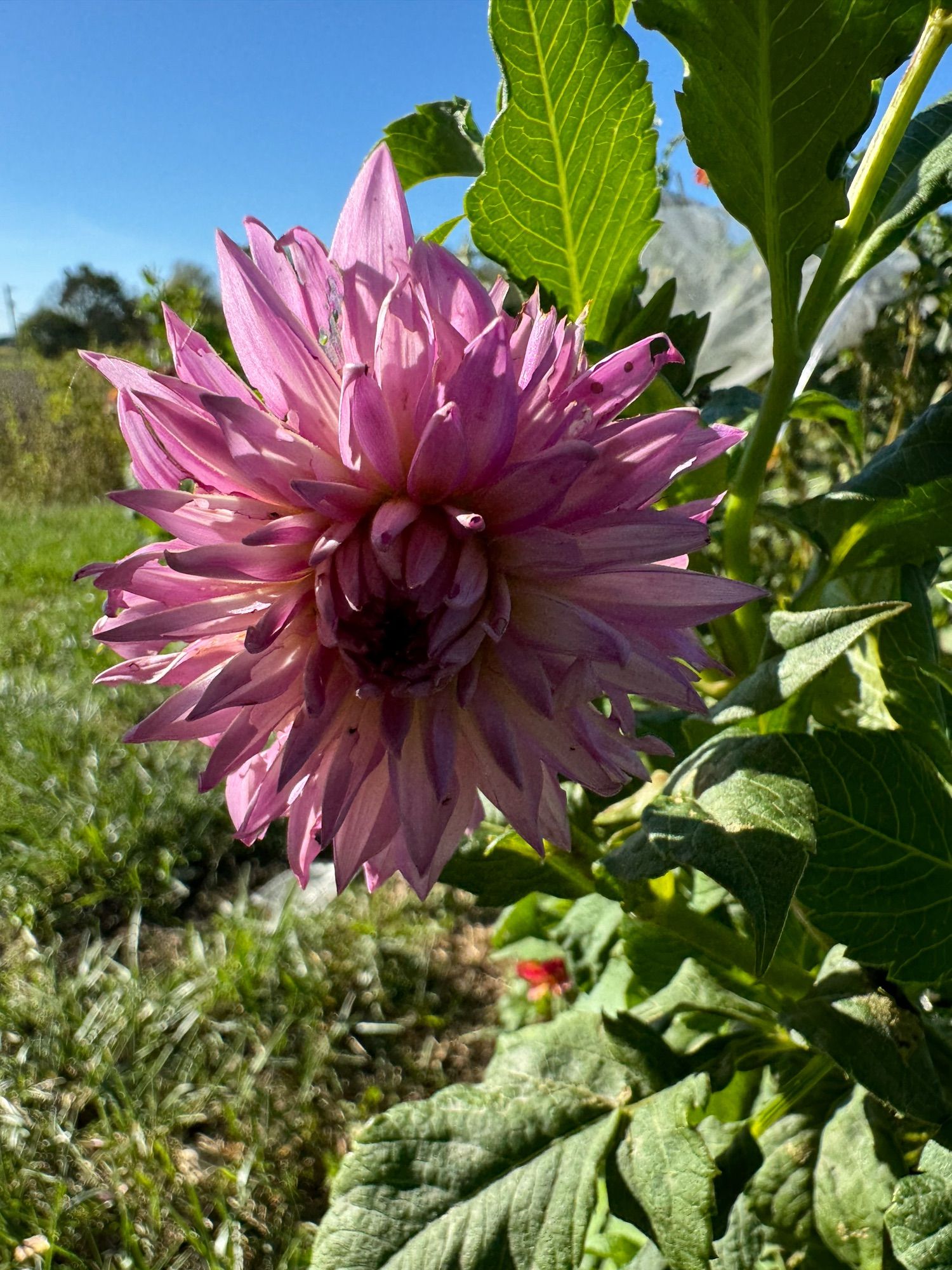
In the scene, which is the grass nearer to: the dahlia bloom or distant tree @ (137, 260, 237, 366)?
distant tree @ (137, 260, 237, 366)

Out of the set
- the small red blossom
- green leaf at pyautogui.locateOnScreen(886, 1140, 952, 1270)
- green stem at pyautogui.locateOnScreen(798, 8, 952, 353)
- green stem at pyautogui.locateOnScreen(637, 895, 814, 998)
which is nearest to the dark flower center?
green stem at pyautogui.locateOnScreen(637, 895, 814, 998)

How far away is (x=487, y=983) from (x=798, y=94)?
312 cm

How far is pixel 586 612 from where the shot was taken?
797mm

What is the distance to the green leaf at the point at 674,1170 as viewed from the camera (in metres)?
1.10

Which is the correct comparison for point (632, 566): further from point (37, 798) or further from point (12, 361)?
point (12, 361)

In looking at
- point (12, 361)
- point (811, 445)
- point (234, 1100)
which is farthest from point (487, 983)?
point (12, 361)

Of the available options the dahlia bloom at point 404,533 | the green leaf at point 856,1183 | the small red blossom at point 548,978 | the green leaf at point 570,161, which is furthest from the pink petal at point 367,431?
the small red blossom at point 548,978

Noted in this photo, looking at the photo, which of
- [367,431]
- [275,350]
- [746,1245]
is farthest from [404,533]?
[746,1245]

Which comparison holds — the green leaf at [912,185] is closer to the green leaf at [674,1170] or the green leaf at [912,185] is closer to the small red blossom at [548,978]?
the green leaf at [674,1170]

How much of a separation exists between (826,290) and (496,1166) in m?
1.26

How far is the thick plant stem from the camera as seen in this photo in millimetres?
971

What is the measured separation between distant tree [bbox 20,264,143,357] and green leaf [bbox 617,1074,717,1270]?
8800 millimetres

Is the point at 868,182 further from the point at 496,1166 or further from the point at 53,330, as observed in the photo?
the point at 53,330

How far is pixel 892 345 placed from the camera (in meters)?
3.33
